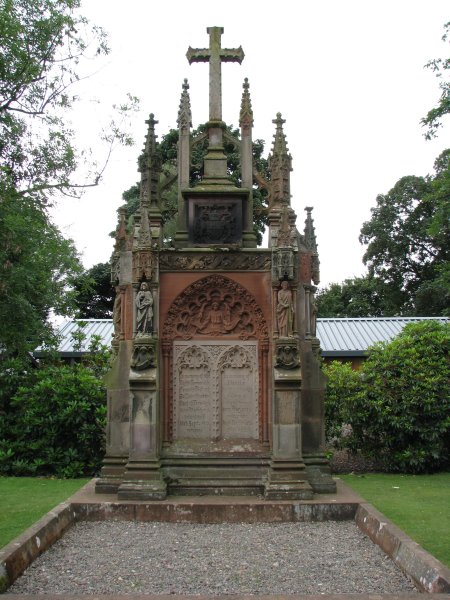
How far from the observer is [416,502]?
10.3 metres

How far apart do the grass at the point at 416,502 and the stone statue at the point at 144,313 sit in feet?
14.5

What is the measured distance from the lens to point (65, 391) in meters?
14.5

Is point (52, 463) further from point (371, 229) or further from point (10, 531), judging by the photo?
point (371, 229)

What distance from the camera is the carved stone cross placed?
36.8ft

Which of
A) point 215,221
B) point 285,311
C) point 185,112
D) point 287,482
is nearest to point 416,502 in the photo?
point 287,482

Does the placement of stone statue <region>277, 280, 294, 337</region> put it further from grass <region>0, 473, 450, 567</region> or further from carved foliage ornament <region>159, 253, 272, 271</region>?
grass <region>0, 473, 450, 567</region>

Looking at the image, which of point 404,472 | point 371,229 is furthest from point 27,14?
point 371,229

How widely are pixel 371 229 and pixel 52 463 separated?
30906 millimetres

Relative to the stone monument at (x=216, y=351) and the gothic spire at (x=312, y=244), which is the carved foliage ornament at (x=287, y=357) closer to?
the stone monument at (x=216, y=351)

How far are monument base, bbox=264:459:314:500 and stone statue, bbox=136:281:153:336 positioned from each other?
2.73 meters

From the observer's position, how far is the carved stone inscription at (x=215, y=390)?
10055mm

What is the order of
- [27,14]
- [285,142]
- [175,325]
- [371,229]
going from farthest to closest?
[371,229]
[27,14]
[285,142]
[175,325]

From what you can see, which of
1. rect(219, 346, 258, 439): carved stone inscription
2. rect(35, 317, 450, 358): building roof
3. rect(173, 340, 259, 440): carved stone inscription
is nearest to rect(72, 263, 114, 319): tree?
rect(35, 317, 450, 358): building roof

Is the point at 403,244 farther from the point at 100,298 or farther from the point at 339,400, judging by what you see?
the point at 339,400
